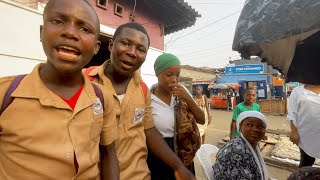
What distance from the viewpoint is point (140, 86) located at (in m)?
1.60

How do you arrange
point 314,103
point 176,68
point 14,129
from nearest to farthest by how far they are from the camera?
point 14,129
point 176,68
point 314,103

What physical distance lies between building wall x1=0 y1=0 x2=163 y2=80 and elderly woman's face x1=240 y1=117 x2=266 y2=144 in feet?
13.1

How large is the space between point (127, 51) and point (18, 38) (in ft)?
11.6

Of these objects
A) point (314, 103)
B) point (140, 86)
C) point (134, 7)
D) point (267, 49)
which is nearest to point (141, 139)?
point (140, 86)

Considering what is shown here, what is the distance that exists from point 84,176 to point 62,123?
261 mm

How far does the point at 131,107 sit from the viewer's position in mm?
1440

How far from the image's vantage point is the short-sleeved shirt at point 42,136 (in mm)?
896

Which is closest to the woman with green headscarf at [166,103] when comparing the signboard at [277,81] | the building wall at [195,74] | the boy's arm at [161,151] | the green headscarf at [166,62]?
the green headscarf at [166,62]

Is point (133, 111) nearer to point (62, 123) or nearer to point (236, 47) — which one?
point (62, 123)

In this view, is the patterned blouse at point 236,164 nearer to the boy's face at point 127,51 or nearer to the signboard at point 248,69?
the boy's face at point 127,51

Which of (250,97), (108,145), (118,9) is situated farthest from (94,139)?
(118,9)

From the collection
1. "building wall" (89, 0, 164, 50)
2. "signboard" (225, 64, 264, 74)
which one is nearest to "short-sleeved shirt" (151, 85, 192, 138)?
"building wall" (89, 0, 164, 50)

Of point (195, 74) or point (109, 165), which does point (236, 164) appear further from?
point (195, 74)

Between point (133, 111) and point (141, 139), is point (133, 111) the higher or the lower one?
the higher one
